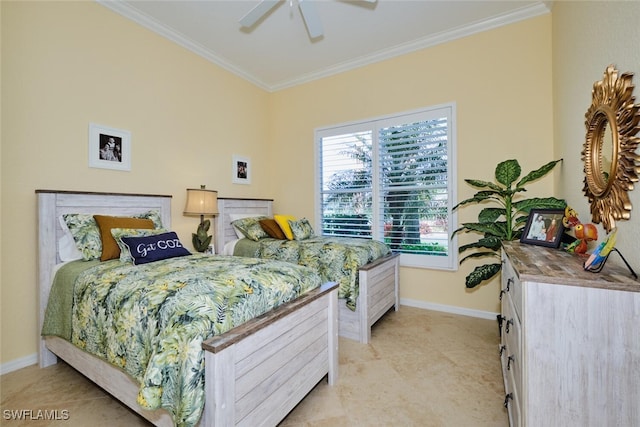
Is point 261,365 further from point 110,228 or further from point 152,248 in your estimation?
point 110,228

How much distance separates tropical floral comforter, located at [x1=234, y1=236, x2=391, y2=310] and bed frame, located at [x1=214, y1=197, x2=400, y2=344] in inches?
2.8

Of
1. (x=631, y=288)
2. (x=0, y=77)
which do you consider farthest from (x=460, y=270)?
(x=0, y=77)

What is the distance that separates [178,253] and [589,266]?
7.89 ft

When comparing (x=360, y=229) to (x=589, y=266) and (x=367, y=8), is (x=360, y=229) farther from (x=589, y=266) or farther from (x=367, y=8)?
(x=589, y=266)

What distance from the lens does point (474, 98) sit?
117 inches

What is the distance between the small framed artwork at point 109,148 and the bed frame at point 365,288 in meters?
1.09

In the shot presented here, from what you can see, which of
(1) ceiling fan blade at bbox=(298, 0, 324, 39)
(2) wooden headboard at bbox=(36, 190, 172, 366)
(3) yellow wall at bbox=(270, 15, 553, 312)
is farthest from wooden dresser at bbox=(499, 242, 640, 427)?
(2) wooden headboard at bbox=(36, 190, 172, 366)

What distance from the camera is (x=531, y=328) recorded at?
3.34 feet

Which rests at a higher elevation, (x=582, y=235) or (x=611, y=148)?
(x=611, y=148)

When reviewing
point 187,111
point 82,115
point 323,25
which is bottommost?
point 82,115

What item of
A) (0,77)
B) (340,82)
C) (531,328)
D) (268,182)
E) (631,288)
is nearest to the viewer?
(631,288)

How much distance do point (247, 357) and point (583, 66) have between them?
2559mm

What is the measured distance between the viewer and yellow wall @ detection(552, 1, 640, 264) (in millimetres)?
1119

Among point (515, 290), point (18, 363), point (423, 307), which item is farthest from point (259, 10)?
point (423, 307)
